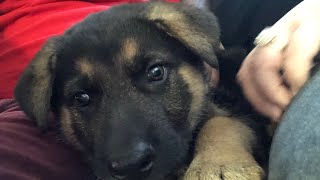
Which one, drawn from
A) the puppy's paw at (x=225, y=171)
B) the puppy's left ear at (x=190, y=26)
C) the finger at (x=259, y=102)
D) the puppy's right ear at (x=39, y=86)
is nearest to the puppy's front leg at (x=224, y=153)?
the puppy's paw at (x=225, y=171)

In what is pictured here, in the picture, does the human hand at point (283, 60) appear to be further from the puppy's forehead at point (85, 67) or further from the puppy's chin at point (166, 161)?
the puppy's forehead at point (85, 67)

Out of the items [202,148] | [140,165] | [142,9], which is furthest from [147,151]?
[142,9]

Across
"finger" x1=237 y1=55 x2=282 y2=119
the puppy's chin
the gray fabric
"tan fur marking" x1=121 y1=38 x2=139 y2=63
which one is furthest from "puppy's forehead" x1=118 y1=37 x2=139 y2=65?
the gray fabric

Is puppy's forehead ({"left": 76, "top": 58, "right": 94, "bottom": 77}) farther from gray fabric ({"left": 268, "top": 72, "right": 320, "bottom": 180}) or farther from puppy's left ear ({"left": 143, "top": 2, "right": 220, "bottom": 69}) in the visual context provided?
gray fabric ({"left": 268, "top": 72, "right": 320, "bottom": 180})

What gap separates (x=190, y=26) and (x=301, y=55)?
552mm

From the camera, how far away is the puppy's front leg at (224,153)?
1.73m

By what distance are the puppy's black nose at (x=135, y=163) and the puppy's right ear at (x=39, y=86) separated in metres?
0.57

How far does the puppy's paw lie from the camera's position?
1717 millimetres

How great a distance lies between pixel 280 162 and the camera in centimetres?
124

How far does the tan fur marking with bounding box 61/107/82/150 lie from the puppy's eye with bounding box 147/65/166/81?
1.49 feet

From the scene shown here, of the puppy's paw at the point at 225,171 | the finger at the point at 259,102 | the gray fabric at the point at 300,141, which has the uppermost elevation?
the gray fabric at the point at 300,141

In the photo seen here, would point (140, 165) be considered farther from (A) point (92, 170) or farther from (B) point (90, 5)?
(B) point (90, 5)

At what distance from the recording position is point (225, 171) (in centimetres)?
174

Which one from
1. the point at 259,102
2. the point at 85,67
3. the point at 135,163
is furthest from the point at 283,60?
the point at 85,67
